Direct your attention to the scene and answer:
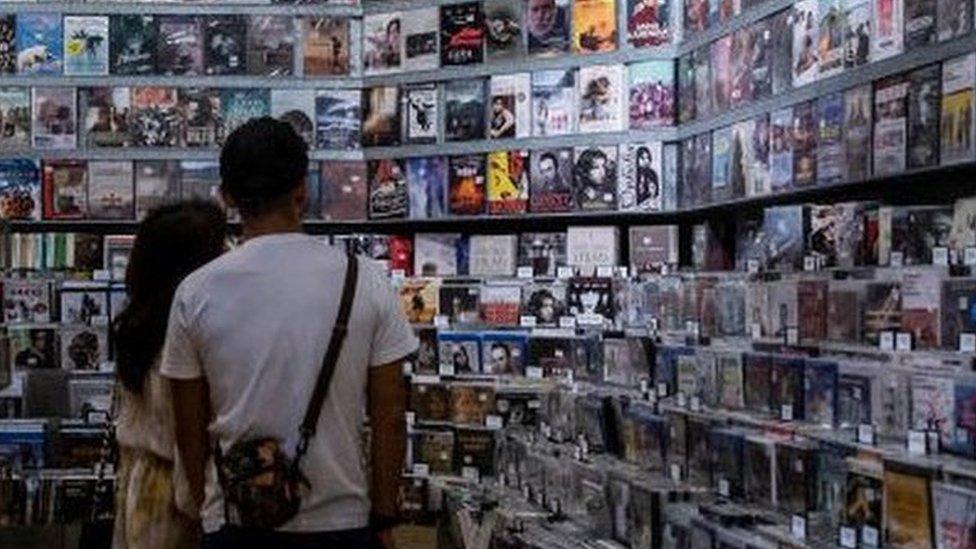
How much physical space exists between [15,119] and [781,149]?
4235mm

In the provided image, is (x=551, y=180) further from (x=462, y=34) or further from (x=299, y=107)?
(x=299, y=107)

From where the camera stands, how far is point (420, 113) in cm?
720

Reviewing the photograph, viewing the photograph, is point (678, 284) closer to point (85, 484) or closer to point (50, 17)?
point (85, 484)

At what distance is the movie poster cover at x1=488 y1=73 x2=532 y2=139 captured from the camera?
6805mm

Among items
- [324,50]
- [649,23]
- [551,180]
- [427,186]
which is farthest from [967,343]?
[324,50]

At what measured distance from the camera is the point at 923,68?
3.84 meters

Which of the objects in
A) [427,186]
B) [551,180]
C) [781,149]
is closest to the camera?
[781,149]

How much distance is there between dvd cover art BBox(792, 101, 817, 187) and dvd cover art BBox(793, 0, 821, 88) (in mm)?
91

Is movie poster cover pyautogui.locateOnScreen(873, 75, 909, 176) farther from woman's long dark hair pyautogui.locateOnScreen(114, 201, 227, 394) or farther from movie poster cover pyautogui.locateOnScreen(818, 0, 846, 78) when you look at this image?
woman's long dark hair pyautogui.locateOnScreen(114, 201, 227, 394)

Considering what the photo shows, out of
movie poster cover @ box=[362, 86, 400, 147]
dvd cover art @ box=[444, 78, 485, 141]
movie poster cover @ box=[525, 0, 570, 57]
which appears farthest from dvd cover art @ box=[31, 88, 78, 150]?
movie poster cover @ box=[525, 0, 570, 57]

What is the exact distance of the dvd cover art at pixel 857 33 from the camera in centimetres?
418

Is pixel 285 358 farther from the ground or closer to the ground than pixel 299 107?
closer to the ground

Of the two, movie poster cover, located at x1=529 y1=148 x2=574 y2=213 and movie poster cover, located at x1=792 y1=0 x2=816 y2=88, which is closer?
movie poster cover, located at x1=792 y1=0 x2=816 y2=88

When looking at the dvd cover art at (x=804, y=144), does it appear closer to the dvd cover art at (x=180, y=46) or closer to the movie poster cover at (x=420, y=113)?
the movie poster cover at (x=420, y=113)
